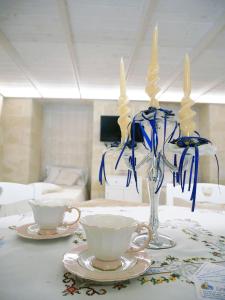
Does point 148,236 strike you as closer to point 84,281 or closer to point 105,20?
point 84,281

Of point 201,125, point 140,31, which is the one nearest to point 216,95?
point 201,125

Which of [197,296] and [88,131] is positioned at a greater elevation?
[88,131]

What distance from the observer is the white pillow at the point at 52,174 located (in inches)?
170

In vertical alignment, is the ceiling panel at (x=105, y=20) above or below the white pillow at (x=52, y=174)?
above

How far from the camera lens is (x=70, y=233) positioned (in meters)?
0.69

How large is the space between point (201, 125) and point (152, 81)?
4205 mm

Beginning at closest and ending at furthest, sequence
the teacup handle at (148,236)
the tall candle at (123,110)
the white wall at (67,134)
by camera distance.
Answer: the teacup handle at (148,236) < the tall candle at (123,110) < the white wall at (67,134)

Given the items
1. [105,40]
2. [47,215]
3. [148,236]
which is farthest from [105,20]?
[148,236]

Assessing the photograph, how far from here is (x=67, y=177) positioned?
4293mm

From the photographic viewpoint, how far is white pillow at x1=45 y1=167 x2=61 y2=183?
4.31 meters

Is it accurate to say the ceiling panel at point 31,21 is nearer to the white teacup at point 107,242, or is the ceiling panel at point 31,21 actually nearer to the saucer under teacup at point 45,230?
the saucer under teacup at point 45,230

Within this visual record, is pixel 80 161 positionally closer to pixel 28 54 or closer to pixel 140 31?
pixel 28 54

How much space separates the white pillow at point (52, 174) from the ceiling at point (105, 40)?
173cm

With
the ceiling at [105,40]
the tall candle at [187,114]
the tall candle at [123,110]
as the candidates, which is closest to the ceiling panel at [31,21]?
the ceiling at [105,40]
